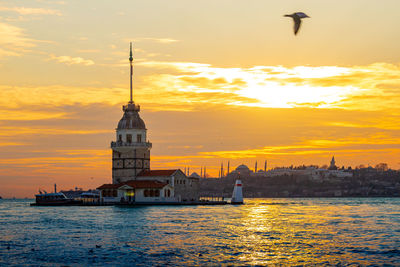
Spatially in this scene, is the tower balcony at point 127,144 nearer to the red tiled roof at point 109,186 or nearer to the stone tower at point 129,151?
the stone tower at point 129,151

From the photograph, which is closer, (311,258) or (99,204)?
(311,258)

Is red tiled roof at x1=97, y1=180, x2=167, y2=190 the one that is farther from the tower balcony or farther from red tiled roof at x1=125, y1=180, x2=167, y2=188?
the tower balcony

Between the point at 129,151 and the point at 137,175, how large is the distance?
558 centimetres

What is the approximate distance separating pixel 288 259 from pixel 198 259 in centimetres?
629

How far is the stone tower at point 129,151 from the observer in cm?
12838

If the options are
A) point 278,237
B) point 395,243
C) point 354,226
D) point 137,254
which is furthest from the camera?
point 354,226

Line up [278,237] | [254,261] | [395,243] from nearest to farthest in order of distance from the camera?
[254,261] < [395,243] < [278,237]

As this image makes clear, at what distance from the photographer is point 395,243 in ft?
164

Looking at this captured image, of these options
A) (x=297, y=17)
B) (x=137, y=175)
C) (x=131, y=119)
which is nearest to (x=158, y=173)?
(x=137, y=175)

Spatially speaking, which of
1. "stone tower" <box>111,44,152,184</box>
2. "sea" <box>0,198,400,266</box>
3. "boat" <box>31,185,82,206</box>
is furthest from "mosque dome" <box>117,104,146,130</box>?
"sea" <box>0,198,400,266</box>

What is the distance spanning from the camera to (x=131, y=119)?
131 m

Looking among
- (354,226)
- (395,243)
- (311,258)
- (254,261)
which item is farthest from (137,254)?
(354,226)

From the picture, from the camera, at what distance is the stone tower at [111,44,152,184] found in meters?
128

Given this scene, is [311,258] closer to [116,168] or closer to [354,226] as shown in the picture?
[354,226]
